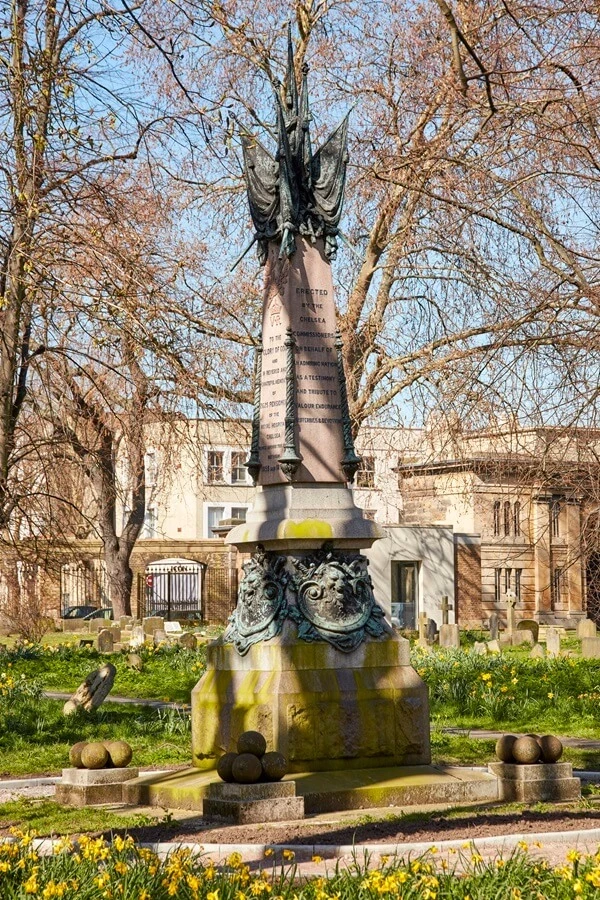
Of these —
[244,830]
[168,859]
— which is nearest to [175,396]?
[244,830]

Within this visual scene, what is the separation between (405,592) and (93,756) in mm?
36956

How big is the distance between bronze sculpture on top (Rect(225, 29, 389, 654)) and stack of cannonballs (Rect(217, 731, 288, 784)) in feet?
5.35

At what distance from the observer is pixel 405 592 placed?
47250 millimetres

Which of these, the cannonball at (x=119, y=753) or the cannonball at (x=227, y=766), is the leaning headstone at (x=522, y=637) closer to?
the cannonball at (x=119, y=753)

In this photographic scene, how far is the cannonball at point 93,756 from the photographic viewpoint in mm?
10727

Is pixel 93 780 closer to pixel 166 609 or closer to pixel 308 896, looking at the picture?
pixel 308 896

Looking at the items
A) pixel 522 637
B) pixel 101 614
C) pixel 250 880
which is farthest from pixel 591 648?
pixel 101 614

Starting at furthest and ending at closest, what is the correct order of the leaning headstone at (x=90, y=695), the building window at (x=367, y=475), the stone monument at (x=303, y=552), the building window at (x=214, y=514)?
the building window at (x=214, y=514) → the building window at (x=367, y=475) → the leaning headstone at (x=90, y=695) → the stone monument at (x=303, y=552)

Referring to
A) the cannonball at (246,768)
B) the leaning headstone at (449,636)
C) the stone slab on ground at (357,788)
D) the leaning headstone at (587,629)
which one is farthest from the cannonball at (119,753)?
the leaning headstone at (587,629)

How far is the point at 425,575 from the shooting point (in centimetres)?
4875

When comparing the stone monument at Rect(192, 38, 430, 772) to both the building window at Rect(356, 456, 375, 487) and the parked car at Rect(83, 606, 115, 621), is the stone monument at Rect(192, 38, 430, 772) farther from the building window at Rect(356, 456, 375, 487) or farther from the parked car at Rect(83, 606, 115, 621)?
the parked car at Rect(83, 606, 115, 621)

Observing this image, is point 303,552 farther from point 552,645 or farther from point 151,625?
point 151,625

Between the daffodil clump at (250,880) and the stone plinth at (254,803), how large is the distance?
2050 millimetres

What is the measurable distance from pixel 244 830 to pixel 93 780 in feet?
7.25
